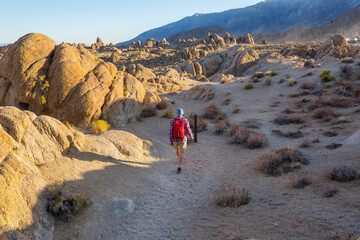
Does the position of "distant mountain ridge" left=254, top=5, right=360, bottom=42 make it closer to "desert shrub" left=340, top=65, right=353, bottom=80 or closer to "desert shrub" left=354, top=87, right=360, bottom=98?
"desert shrub" left=340, top=65, right=353, bottom=80

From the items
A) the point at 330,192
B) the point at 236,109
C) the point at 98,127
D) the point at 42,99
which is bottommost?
the point at 330,192

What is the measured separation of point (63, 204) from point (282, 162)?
26.4 ft

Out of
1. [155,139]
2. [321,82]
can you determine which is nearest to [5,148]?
[155,139]

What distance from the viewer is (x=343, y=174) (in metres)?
7.21

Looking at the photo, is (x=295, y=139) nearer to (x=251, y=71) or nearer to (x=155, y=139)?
(x=155, y=139)

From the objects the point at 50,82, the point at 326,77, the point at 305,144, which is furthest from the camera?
the point at 326,77

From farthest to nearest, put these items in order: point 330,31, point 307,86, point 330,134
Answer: point 330,31, point 307,86, point 330,134

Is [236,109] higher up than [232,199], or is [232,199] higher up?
[236,109]

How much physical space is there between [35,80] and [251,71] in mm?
36276

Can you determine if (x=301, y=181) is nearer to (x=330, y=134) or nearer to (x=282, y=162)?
(x=282, y=162)

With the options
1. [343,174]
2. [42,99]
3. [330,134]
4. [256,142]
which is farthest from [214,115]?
[343,174]

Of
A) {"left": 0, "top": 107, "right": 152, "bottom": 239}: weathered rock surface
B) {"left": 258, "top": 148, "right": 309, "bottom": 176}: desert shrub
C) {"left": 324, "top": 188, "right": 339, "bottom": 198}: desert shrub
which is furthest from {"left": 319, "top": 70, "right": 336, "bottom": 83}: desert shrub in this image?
{"left": 0, "top": 107, "right": 152, "bottom": 239}: weathered rock surface

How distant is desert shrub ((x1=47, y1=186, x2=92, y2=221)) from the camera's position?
19.6 ft

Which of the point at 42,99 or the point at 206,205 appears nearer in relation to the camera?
the point at 206,205
